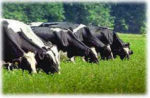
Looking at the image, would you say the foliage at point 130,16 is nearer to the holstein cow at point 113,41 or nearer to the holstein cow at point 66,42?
the holstein cow at point 113,41

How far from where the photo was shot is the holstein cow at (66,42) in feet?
44.0

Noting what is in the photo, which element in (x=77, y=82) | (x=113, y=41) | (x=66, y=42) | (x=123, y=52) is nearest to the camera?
(x=77, y=82)

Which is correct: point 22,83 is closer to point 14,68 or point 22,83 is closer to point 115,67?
point 14,68

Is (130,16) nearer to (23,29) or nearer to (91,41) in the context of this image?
(91,41)

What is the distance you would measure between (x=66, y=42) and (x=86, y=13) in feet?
133

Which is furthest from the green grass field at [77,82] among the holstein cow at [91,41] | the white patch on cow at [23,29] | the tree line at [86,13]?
the tree line at [86,13]

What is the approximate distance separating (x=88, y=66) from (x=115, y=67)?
2.50 ft

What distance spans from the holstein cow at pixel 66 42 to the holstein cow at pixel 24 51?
77.1 inches

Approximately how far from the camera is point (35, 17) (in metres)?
44.7

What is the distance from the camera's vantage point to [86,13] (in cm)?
5400

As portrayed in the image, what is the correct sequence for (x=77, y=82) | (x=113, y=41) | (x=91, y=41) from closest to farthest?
1. (x=77, y=82)
2. (x=91, y=41)
3. (x=113, y=41)

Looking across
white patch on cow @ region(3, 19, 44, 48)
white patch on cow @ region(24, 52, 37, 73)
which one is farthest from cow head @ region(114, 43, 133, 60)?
white patch on cow @ region(24, 52, 37, 73)

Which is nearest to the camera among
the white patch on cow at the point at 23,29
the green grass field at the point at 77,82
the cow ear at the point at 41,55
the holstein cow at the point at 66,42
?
the green grass field at the point at 77,82

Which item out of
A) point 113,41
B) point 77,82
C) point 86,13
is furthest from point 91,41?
point 86,13
